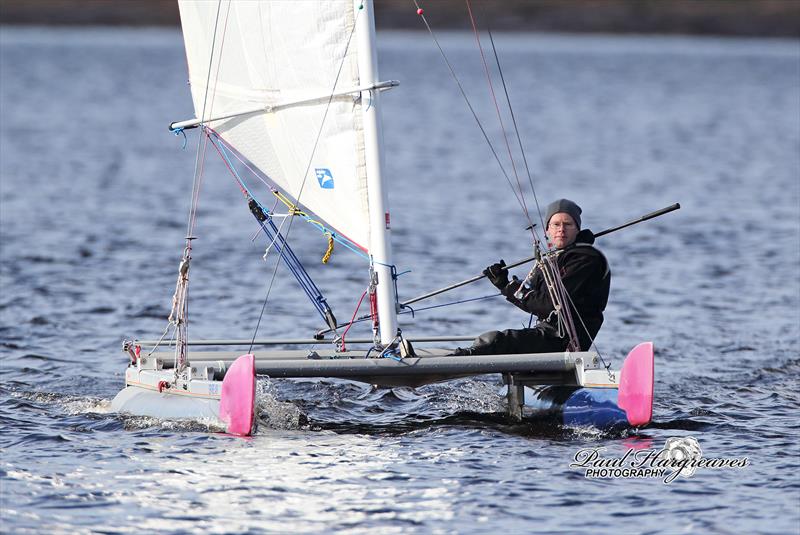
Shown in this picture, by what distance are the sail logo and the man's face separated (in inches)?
80.2

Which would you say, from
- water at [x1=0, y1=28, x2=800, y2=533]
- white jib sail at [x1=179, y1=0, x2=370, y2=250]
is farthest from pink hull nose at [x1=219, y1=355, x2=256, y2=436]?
white jib sail at [x1=179, y1=0, x2=370, y2=250]

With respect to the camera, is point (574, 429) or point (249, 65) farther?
point (249, 65)

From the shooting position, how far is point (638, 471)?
10.1 meters

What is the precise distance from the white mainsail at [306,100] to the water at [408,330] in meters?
1.80

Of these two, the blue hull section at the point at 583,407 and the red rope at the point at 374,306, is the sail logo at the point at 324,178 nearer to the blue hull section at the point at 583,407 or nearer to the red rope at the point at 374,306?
the red rope at the point at 374,306

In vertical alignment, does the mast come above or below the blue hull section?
above

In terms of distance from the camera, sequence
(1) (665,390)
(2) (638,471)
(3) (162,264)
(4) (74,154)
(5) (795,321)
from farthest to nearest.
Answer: (4) (74,154)
(3) (162,264)
(5) (795,321)
(1) (665,390)
(2) (638,471)

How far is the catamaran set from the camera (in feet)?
35.5

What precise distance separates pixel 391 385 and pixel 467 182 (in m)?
21.4

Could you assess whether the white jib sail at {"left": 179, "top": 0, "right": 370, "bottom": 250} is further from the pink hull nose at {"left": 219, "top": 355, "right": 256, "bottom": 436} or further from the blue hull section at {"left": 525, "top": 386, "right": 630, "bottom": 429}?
the blue hull section at {"left": 525, "top": 386, "right": 630, "bottom": 429}

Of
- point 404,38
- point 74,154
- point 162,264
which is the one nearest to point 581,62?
point 404,38

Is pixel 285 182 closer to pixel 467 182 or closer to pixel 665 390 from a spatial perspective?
pixel 665 390

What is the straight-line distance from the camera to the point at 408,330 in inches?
647

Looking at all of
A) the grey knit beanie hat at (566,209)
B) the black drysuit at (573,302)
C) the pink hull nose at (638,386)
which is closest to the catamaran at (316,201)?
the pink hull nose at (638,386)
